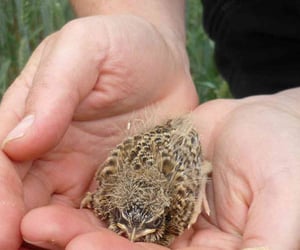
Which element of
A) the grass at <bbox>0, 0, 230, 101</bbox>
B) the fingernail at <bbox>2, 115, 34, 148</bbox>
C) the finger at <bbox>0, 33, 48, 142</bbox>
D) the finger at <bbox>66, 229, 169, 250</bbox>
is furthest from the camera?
the grass at <bbox>0, 0, 230, 101</bbox>

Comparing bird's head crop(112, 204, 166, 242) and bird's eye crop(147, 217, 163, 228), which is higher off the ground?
bird's head crop(112, 204, 166, 242)

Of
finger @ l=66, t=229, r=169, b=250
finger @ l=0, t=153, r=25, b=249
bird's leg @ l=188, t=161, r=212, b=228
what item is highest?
finger @ l=0, t=153, r=25, b=249

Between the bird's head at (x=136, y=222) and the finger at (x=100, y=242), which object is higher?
the finger at (x=100, y=242)

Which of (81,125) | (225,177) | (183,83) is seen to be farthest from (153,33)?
(225,177)

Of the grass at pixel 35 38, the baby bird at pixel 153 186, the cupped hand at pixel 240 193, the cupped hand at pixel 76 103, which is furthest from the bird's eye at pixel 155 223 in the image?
the grass at pixel 35 38

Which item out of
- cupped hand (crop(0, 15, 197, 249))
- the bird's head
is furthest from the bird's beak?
cupped hand (crop(0, 15, 197, 249))

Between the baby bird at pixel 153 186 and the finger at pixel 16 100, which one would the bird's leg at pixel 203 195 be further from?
the finger at pixel 16 100

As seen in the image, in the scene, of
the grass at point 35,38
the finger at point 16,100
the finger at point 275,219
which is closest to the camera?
the finger at point 275,219

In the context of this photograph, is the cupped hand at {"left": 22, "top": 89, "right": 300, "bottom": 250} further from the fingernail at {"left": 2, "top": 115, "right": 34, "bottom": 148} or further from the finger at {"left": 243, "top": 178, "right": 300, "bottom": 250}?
the fingernail at {"left": 2, "top": 115, "right": 34, "bottom": 148}
